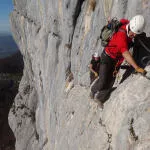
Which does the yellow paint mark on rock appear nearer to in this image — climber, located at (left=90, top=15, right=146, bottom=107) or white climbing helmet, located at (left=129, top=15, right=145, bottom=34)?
climber, located at (left=90, top=15, right=146, bottom=107)

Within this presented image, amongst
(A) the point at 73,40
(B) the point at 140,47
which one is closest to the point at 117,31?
(B) the point at 140,47

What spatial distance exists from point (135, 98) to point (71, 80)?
10.9 metres

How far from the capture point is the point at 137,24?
35.4 ft

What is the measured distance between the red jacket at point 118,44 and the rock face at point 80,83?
3.44 ft

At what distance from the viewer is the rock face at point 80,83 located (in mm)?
10516

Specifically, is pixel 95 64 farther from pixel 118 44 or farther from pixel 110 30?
A: pixel 118 44

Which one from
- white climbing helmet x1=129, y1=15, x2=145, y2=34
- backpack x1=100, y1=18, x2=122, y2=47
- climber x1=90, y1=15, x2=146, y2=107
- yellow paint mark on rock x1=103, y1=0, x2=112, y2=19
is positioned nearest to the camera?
white climbing helmet x1=129, y1=15, x2=145, y2=34

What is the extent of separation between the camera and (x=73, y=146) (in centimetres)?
1602

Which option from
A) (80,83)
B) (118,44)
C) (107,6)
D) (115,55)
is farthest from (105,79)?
(80,83)

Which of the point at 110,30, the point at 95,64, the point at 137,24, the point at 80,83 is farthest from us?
the point at 80,83

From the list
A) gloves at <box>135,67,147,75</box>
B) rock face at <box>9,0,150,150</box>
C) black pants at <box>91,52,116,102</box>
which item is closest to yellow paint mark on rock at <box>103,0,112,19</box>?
rock face at <box>9,0,150,150</box>

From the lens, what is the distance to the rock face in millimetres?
10516

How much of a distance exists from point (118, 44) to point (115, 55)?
0.80 meters

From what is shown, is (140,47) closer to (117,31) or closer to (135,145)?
(117,31)
